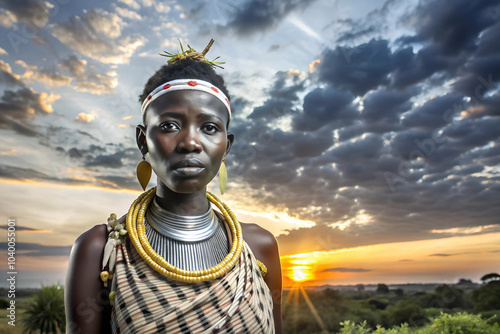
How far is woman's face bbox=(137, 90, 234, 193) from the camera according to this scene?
336cm

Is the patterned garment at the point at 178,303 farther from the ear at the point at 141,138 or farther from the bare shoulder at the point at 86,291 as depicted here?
the ear at the point at 141,138

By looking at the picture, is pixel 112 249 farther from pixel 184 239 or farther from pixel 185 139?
pixel 185 139

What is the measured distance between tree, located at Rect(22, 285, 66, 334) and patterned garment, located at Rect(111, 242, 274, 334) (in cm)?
669

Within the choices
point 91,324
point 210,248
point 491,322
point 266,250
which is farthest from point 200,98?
point 491,322

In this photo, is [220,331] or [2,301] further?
[2,301]

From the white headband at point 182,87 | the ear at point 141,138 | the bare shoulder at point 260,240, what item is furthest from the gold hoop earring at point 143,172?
the bare shoulder at point 260,240

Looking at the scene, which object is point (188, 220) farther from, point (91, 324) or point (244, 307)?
point (91, 324)

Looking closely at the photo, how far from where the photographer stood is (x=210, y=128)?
3.52 m

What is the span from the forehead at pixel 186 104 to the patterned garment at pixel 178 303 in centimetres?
125

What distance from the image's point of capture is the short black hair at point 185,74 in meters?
3.70

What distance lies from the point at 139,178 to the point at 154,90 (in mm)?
833

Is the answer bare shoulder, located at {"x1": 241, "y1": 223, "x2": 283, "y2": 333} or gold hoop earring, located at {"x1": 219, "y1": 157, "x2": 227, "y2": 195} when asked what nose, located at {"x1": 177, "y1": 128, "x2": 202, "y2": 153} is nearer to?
gold hoop earring, located at {"x1": 219, "y1": 157, "x2": 227, "y2": 195}

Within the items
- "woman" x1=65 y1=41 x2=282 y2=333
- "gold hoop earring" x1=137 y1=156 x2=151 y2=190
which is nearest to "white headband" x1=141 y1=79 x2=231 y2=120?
"woman" x1=65 y1=41 x2=282 y2=333

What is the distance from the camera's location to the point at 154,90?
144 inches
